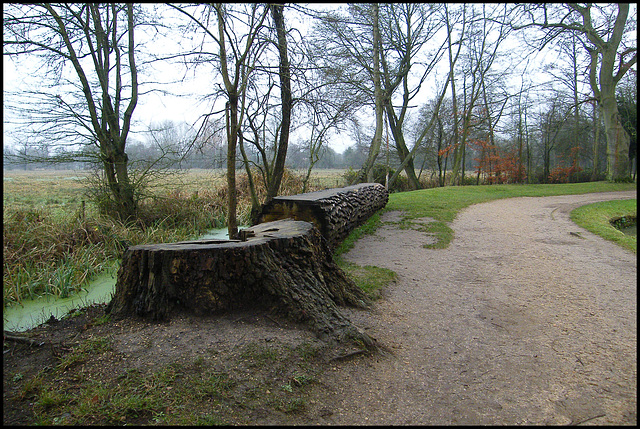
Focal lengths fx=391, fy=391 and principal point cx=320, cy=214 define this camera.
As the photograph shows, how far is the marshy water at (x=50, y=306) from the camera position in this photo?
4.36 meters

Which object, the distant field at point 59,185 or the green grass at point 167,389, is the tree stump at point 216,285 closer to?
the green grass at point 167,389

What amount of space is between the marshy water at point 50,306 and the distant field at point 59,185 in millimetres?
3439

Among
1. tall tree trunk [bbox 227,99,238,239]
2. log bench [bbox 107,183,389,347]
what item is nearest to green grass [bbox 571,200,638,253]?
log bench [bbox 107,183,389,347]

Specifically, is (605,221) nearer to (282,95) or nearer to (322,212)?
(322,212)

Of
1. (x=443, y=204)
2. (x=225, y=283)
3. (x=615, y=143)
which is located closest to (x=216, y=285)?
(x=225, y=283)

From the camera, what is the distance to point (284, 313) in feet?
10.2

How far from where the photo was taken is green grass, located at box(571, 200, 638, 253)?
5795 millimetres

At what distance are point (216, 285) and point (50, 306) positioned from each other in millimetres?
3315

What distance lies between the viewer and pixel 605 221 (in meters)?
7.47

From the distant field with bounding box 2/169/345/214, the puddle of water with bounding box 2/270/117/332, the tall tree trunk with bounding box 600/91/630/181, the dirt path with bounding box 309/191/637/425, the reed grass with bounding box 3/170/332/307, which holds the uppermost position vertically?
the tall tree trunk with bounding box 600/91/630/181

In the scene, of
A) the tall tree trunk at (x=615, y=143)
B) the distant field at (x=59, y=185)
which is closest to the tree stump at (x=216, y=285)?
the distant field at (x=59, y=185)

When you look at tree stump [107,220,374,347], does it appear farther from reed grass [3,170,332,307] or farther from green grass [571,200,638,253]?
green grass [571,200,638,253]

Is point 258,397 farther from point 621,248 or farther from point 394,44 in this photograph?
point 394,44

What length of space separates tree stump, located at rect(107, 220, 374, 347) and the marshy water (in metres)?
1.80
